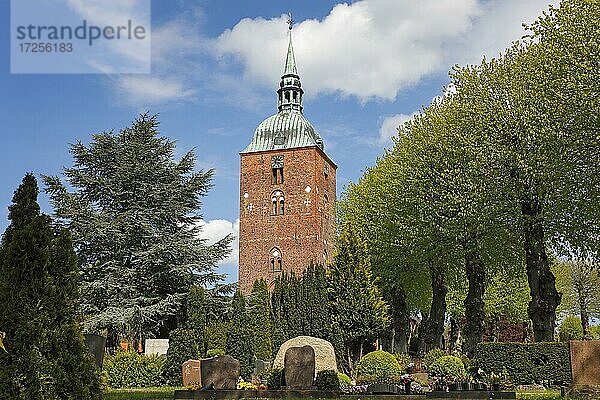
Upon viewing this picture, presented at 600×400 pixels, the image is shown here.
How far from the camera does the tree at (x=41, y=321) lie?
25.2 ft

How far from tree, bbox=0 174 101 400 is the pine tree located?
83.9ft

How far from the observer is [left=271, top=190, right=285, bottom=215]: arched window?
5931 cm

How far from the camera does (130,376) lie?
2422 cm

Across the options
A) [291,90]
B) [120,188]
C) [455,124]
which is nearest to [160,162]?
[120,188]

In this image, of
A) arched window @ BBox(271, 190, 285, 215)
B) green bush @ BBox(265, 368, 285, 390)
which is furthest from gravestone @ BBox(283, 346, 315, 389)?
arched window @ BBox(271, 190, 285, 215)

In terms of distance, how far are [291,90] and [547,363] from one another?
4475 cm

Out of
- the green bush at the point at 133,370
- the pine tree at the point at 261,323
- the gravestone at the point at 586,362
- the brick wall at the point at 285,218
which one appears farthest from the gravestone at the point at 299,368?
the brick wall at the point at 285,218

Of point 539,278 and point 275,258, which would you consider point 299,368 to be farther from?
point 275,258

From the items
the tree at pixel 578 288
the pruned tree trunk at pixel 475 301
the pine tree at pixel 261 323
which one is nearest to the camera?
the pruned tree trunk at pixel 475 301

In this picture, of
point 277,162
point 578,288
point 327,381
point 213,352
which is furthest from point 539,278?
point 277,162

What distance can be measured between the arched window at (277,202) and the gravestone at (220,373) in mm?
41434

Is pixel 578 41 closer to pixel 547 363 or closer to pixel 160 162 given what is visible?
pixel 547 363

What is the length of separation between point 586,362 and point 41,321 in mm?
10697

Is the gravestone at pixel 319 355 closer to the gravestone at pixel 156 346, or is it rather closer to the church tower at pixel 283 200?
the gravestone at pixel 156 346
